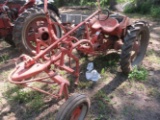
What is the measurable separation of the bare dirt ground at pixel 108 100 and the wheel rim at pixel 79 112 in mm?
219

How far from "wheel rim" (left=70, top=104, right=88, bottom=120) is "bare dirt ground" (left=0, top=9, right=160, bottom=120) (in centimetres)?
22

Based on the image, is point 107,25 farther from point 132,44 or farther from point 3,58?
point 3,58

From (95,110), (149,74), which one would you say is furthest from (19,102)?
(149,74)

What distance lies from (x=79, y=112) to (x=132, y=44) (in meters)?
1.57

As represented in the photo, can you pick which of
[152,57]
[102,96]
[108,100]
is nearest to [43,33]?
[102,96]

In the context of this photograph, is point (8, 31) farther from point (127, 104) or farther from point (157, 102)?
point (157, 102)

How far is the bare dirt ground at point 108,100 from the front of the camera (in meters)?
3.21

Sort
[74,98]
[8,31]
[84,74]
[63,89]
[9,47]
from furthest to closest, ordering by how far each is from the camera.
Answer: [9,47]
[8,31]
[84,74]
[63,89]
[74,98]

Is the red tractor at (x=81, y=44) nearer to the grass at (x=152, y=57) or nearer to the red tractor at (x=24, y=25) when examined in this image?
the red tractor at (x=24, y=25)

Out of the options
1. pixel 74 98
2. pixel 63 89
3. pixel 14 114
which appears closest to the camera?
pixel 74 98

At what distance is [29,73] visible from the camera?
277 cm

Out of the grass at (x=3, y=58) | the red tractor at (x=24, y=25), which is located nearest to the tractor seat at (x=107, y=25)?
the red tractor at (x=24, y=25)

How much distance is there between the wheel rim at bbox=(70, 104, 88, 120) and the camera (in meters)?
2.82

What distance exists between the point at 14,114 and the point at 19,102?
0.87ft
